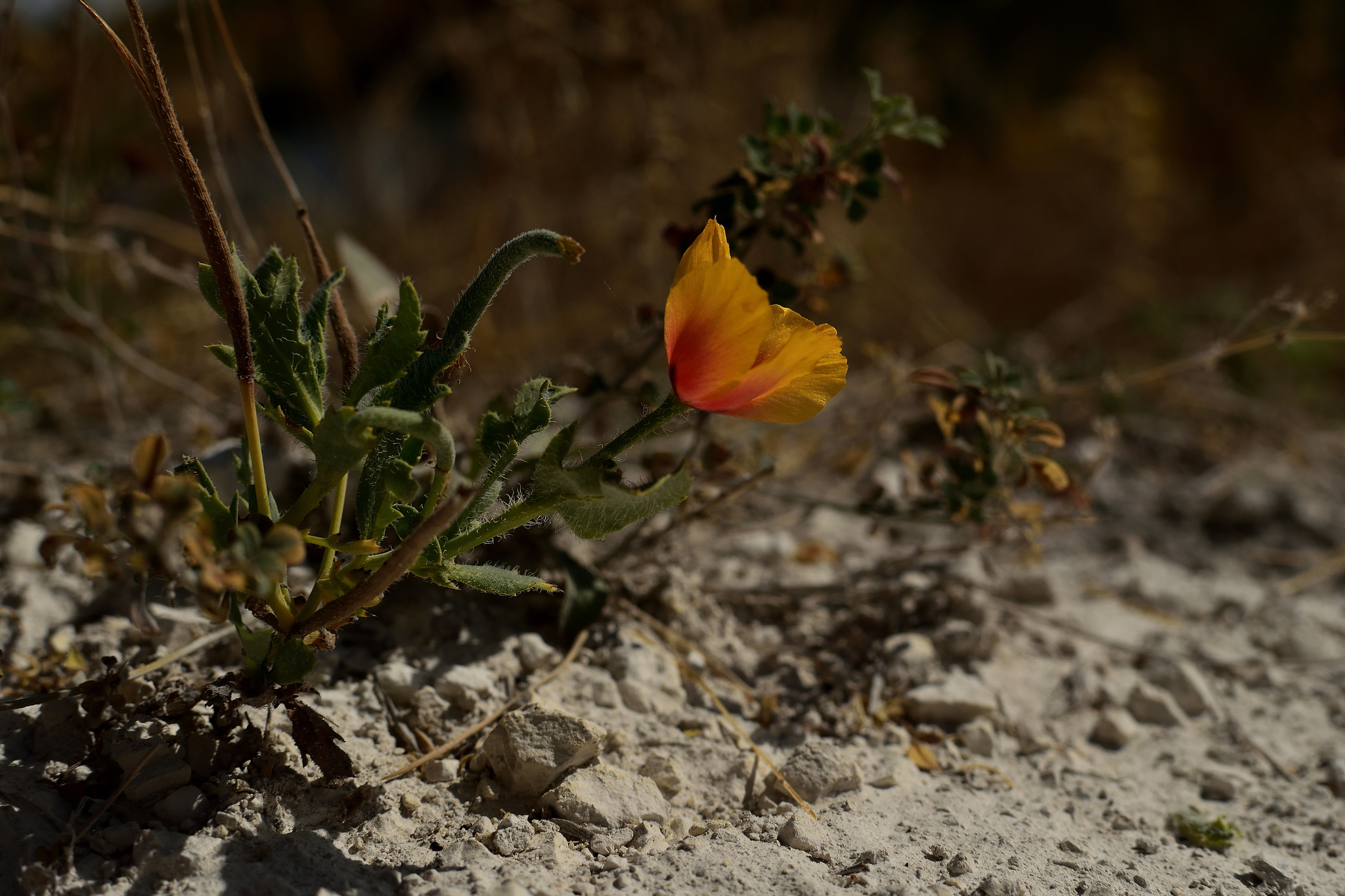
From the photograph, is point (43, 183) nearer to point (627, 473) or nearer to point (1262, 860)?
point (627, 473)

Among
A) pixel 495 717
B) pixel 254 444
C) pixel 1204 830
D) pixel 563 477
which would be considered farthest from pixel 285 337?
pixel 1204 830

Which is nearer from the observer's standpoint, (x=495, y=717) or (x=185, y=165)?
(x=185, y=165)

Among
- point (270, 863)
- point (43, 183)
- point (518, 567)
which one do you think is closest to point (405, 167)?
point (43, 183)

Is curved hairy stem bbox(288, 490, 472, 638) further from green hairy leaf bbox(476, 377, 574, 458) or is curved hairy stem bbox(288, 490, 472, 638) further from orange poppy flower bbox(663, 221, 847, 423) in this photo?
orange poppy flower bbox(663, 221, 847, 423)

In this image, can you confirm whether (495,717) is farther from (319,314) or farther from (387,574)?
→ (319,314)

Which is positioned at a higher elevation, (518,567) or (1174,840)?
(1174,840)

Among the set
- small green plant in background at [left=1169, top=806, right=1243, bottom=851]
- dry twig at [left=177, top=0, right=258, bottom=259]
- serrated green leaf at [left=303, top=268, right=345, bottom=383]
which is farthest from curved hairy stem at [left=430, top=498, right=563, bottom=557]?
small green plant in background at [left=1169, top=806, right=1243, bottom=851]

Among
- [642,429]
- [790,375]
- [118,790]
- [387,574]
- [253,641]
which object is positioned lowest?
[118,790]
